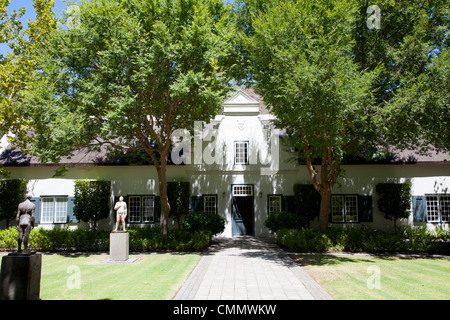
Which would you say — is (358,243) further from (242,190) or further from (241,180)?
(241,180)

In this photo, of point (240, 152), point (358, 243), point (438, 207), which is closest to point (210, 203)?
point (240, 152)

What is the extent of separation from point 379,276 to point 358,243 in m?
5.03

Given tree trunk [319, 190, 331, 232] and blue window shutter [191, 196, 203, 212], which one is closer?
tree trunk [319, 190, 331, 232]

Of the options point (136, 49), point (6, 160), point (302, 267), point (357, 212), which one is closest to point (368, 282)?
point (302, 267)

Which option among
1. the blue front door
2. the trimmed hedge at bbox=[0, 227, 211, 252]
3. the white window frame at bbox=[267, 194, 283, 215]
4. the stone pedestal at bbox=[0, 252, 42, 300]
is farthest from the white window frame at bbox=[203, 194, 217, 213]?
the stone pedestal at bbox=[0, 252, 42, 300]

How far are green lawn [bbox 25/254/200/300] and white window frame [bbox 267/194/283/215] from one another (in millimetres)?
7214

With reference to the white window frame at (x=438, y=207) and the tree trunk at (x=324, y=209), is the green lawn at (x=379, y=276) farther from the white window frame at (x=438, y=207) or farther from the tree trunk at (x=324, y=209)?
the white window frame at (x=438, y=207)

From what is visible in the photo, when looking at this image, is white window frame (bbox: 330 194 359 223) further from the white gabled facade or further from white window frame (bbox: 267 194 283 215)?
white window frame (bbox: 267 194 283 215)

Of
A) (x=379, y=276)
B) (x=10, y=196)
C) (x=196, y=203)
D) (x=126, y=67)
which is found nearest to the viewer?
(x=379, y=276)

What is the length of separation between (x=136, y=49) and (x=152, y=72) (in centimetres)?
120

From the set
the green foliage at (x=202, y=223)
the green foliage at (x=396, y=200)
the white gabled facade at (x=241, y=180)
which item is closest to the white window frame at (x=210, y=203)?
the white gabled facade at (x=241, y=180)

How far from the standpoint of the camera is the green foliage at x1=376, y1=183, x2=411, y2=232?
18.2 metres

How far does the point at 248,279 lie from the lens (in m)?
9.46
